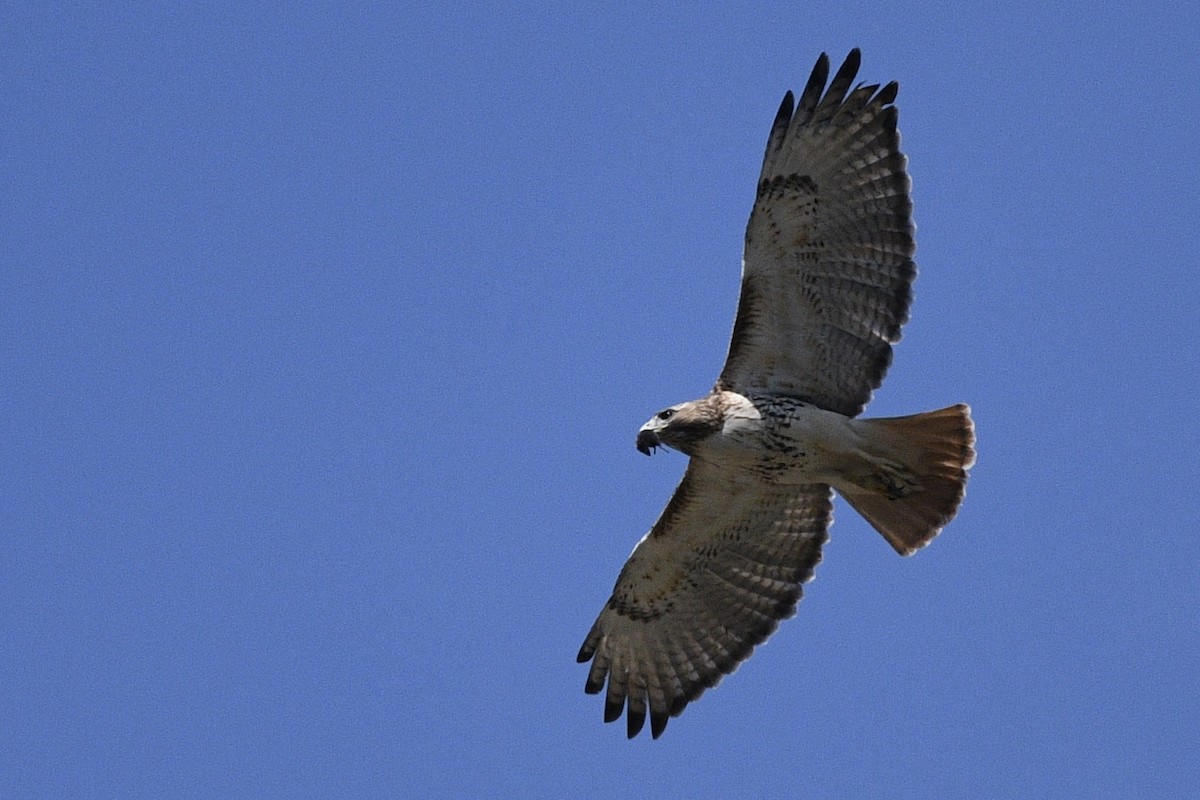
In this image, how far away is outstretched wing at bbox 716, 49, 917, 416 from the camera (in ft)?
34.9

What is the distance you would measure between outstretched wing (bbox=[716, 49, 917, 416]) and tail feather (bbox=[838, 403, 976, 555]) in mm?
480

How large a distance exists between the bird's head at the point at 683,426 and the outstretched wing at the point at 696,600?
0.97m

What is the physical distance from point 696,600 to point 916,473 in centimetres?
204

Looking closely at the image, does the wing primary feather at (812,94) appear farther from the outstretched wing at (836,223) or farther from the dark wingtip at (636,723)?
the dark wingtip at (636,723)

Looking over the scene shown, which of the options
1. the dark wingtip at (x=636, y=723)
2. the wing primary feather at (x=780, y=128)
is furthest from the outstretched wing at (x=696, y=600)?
the wing primary feather at (x=780, y=128)

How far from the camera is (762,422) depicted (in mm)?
10773

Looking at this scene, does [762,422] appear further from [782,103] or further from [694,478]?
[782,103]

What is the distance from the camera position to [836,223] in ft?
35.0

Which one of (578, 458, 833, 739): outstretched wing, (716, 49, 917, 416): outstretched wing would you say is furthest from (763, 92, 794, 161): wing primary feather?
(578, 458, 833, 739): outstretched wing

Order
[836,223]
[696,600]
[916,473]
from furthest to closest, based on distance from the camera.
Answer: [696,600]
[916,473]
[836,223]

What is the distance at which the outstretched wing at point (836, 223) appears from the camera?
10.6 metres

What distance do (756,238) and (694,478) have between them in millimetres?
1705

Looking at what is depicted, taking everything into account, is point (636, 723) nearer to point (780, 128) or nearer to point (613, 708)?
point (613, 708)

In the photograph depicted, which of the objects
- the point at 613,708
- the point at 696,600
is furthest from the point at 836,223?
the point at 613,708
